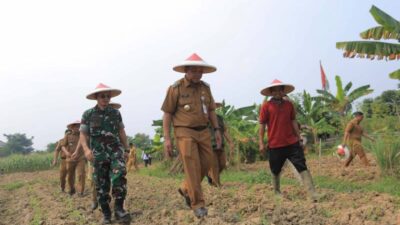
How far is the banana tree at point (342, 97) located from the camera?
18438 mm

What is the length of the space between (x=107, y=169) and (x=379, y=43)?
22.9 ft

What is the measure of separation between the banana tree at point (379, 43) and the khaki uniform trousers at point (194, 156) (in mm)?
6271

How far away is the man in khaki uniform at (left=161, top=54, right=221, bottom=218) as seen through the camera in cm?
452

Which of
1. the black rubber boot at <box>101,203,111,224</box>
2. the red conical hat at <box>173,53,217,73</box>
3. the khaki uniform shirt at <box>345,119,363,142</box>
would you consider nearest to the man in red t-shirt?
the red conical hat at <box>173,53,217,73</box>

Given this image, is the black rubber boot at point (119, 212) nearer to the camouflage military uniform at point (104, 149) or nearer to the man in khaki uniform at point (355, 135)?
the camouflage military uniform at point (104, 149)

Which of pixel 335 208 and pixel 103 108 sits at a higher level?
pixel 103 108

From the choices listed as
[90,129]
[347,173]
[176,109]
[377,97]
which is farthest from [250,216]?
→ [377,97]

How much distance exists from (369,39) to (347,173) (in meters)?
3.14

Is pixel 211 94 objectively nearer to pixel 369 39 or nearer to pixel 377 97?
pixel 369 39

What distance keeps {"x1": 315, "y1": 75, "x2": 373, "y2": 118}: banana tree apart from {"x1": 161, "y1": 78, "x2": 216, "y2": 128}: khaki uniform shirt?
14.9 meters

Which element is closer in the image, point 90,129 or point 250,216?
point 250,216

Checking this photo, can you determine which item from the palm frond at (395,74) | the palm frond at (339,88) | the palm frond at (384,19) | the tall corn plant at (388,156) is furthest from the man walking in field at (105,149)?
the palm frond at (339,88)

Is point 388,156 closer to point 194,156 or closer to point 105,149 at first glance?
point 194,156

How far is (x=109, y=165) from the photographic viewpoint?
5.19 m
